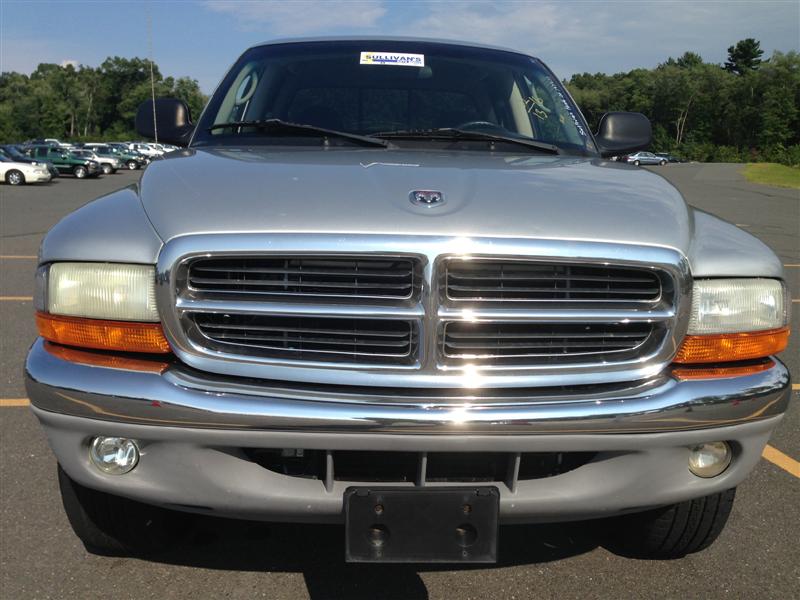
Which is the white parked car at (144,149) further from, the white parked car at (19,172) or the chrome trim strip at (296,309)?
the chrome trim strip at (296,309)

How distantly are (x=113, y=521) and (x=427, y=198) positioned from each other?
1461mm

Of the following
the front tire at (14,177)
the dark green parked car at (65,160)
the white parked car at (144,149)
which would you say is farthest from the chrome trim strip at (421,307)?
the white parked car at (144,149)

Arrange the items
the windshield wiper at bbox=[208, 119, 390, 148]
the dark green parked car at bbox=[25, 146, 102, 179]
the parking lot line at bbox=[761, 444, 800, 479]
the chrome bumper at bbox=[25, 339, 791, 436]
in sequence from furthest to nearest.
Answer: the dark green parked car at bbox=[25, 146, 102, 179], the parking lot line at bbox=[761, 444, 800, 479], the windshield wiper at bbox=[208, 119, 390, 148], the chrome bumper at bbox=[25, 339, 791, 436]

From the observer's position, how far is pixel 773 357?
236 cm

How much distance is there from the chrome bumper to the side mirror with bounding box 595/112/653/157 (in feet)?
6.01

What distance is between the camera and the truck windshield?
11.1 ft

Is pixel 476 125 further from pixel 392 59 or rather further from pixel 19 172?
pixel 19 172

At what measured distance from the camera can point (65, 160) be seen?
36250 millimetres

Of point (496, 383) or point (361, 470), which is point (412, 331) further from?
point (361, 470)

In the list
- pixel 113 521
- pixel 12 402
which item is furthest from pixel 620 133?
pixel 12 402

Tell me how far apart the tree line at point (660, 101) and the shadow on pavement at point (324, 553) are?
76.3 m

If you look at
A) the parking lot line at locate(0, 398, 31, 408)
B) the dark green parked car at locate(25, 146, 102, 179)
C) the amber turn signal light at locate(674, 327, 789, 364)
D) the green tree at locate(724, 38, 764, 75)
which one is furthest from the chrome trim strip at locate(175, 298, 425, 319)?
the green tree at locate(724, 38, 764, 75)

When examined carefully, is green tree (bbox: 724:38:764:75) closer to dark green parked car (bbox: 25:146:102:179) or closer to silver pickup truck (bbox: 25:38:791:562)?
dark green parked car (bbox: 25:146:102:179)

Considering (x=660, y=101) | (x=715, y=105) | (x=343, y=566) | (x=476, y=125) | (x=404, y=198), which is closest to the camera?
(x=404, y=198)
